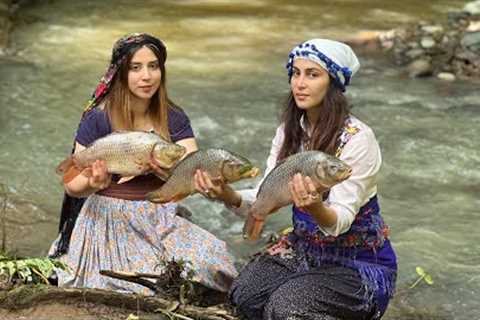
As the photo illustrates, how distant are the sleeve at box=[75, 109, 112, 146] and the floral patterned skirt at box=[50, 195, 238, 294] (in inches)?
10.0

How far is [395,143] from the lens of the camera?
7.65 metres

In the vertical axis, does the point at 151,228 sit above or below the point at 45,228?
above

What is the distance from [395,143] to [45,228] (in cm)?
328

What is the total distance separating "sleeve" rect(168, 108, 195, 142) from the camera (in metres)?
4.13

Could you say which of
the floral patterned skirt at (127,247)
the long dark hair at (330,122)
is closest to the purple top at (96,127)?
the floral patterned skirt at (127,247)

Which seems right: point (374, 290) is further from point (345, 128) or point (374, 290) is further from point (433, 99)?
point (433, 99)

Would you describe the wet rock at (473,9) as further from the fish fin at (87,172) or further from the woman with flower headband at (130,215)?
the fish fin at (87,172)

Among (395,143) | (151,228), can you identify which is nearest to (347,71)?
(151,228)

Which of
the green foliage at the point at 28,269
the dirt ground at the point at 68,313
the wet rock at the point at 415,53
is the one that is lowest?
the wet rock at the point at 415,53

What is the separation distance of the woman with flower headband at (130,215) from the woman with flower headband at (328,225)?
37cm

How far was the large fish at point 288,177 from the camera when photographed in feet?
10.1

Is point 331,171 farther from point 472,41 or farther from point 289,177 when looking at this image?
point 472,41

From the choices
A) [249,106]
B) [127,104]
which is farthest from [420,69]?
[127,104]

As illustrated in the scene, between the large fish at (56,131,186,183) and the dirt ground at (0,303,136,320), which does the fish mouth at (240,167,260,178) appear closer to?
the large fish at (56,131,186,183)
